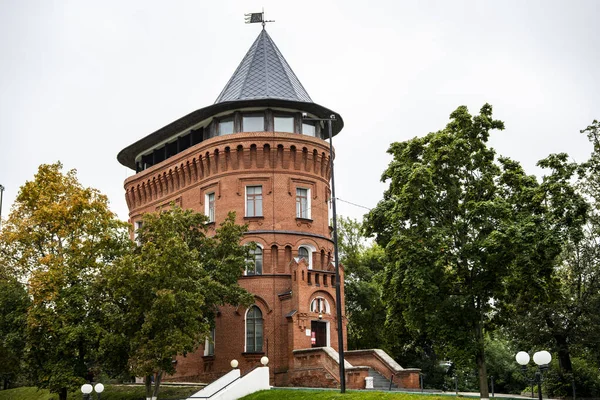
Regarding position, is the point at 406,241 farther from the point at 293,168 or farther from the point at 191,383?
the point at 191,383

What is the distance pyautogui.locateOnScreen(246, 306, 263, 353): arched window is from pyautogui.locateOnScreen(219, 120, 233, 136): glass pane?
10.0 metres

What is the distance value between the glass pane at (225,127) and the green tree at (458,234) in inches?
546

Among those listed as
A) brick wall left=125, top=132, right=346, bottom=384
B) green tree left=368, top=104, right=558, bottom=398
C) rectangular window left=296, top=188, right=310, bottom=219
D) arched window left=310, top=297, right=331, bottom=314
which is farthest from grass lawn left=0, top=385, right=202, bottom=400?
green tree left=368, top=104, right=558, bottom=398

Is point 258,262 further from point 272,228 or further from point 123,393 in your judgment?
point 123,393

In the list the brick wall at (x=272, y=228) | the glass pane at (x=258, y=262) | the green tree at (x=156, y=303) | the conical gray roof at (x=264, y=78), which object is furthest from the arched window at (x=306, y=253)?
the conical gray roof at (x=264, y=78)

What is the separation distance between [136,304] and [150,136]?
692 inches

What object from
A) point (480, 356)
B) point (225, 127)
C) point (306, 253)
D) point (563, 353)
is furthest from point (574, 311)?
point (225, 127)

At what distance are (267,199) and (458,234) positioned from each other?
545 inches

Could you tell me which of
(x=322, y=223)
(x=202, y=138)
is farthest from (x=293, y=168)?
(x=202, y=138)

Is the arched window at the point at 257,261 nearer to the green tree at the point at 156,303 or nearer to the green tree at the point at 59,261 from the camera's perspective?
the green tree at the point at 156,303

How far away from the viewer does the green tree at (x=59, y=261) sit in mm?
27078

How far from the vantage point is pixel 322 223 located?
36.9 meters

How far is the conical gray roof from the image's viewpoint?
37719mm

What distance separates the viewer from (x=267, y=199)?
116ft
